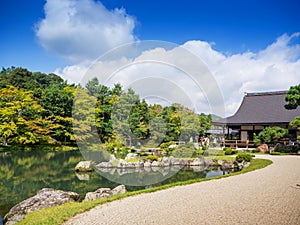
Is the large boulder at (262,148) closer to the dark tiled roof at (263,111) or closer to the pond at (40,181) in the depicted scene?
the dark tiled roof at (263,111)

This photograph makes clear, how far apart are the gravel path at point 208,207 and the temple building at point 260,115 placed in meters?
11.9

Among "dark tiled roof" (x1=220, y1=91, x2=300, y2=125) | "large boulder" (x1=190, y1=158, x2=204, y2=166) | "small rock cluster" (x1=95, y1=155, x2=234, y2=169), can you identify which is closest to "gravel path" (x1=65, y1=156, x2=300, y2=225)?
"small rock cluster" (x1=95, y1=155, x2=234, y2=169)

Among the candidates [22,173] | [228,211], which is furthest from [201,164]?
[228,211]

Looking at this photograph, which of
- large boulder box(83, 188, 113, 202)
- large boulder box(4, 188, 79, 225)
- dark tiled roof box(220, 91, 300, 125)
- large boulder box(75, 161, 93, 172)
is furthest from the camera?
dark tiled roof box(220, 91, 300, 125)

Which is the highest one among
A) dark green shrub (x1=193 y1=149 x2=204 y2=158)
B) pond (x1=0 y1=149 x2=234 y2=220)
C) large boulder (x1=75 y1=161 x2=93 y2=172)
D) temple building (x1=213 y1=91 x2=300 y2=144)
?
temple building (x1=213 y1=91 x2=300 y2=144)

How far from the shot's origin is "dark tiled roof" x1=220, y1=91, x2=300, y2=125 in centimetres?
1659

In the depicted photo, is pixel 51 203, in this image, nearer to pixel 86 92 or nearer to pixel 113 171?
pixel 113 171

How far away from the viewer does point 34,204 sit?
442cm

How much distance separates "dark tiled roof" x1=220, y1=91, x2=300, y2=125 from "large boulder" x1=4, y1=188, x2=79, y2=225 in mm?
14542

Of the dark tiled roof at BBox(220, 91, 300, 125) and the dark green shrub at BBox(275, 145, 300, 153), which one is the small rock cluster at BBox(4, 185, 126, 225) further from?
the dark tiled roof at BBox(220, 91, 300, 125)

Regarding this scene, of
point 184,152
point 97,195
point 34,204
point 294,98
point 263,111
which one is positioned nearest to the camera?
point 34,204

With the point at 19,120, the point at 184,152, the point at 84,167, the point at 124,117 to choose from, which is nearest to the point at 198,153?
the point at 184,152

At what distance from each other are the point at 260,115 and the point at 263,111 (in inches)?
23.0

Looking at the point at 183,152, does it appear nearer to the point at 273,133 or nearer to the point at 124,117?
the point at 273,133
